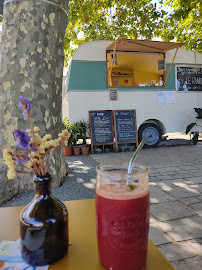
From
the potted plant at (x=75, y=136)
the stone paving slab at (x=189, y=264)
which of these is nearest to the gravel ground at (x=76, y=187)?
the potted plant at (x=75, y=136)

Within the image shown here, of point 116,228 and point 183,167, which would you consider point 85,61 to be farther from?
point 116,228

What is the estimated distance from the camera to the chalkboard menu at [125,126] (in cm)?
638

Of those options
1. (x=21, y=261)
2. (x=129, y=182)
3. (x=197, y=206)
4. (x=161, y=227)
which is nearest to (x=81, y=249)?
(x=21, y=261)

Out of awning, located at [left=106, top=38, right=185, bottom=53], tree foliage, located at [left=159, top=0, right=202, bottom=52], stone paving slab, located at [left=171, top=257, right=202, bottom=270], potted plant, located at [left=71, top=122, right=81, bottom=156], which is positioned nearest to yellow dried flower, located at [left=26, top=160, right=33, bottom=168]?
stone paving slab, located at [left=171, top=257, right=202, bottom=270]

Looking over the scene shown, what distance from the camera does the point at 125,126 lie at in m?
6.41

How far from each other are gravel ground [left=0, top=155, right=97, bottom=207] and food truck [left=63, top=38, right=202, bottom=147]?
7.29 ft

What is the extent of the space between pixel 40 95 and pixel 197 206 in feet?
7.81

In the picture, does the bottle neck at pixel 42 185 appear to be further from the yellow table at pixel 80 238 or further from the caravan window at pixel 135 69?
the caravan window at pixel 135 69

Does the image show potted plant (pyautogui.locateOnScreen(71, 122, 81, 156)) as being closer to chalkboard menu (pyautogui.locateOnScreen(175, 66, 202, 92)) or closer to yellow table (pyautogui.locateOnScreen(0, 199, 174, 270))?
chalkboard menu (pyautogui.locateOnScreen(175, 66, 202, 92))

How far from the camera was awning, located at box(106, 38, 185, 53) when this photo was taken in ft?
18.8

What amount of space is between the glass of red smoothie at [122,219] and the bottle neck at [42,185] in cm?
15

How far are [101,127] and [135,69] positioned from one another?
3.10 meters

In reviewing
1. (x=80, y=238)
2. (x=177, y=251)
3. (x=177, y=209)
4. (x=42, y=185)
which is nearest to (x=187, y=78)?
(x=177, y=209)

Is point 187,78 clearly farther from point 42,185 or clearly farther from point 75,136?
point 42,185
